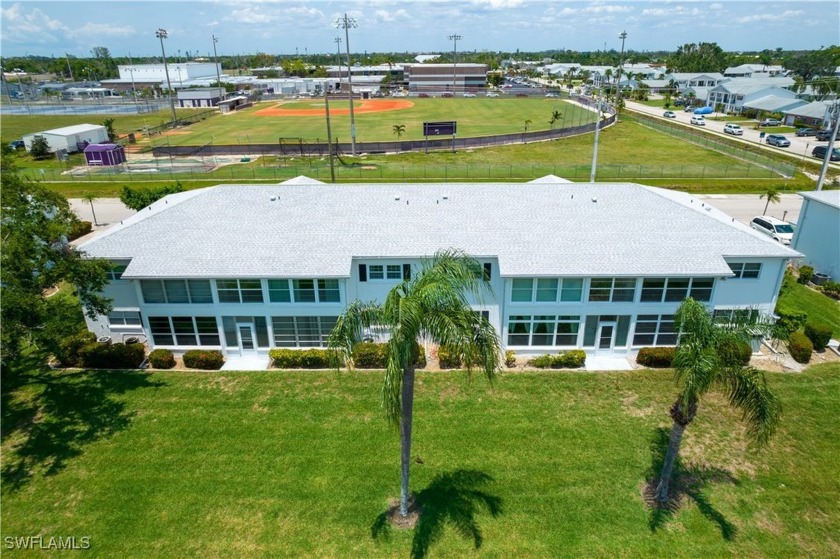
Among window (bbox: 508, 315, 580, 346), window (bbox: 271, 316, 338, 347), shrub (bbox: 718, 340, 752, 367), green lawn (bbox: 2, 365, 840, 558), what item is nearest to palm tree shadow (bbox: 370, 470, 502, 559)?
green lawn (bbox: 2, 365, 840, 558)

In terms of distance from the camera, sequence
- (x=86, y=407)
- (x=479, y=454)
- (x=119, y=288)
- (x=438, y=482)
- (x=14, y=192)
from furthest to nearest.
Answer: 1. (x=119, y=288)
2. (x=86, y=407)
3. (x=14, y=192)
4. (x=479, y=454)
5. (x=438, y=482)

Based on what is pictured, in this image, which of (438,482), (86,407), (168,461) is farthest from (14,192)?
(438,482)

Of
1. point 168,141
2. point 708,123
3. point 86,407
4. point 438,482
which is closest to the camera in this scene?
point 438,482

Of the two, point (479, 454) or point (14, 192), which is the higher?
point (14, 192)

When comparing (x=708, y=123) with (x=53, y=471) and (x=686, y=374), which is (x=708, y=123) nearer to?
(x=686, y=374)

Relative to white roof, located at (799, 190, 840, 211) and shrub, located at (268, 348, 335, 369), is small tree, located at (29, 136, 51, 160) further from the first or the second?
white roof, located at (799, 190, 840, 211)
